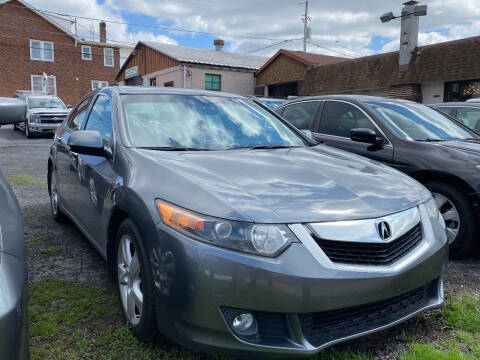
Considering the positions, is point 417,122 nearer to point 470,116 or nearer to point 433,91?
point 470,116

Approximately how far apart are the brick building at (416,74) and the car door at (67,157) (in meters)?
14.7

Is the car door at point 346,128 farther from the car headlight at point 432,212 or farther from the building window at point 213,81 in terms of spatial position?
the building window at point 213,81

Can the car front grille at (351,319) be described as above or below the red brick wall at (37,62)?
below

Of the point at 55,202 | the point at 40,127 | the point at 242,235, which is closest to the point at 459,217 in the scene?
the point at 242,235

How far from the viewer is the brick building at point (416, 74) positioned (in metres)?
15.2

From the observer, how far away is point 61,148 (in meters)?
4.22

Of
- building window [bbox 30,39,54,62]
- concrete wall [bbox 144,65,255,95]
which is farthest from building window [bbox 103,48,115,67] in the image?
concrete wall [bbox 144,65,255,95]

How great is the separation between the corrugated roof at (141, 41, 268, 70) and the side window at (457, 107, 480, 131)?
19.9 metres

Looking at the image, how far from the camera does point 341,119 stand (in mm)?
5070

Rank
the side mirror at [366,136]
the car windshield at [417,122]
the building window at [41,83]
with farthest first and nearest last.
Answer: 1. the building window at [41,83]
2. the car windshield at [417,122]
3. the side mirror at [366,136]

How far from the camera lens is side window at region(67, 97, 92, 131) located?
4016mm

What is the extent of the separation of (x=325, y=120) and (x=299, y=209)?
347cm

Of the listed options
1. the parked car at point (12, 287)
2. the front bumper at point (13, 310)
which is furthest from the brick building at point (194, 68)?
the front bumper at point (13, 310)

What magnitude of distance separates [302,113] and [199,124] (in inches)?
110
